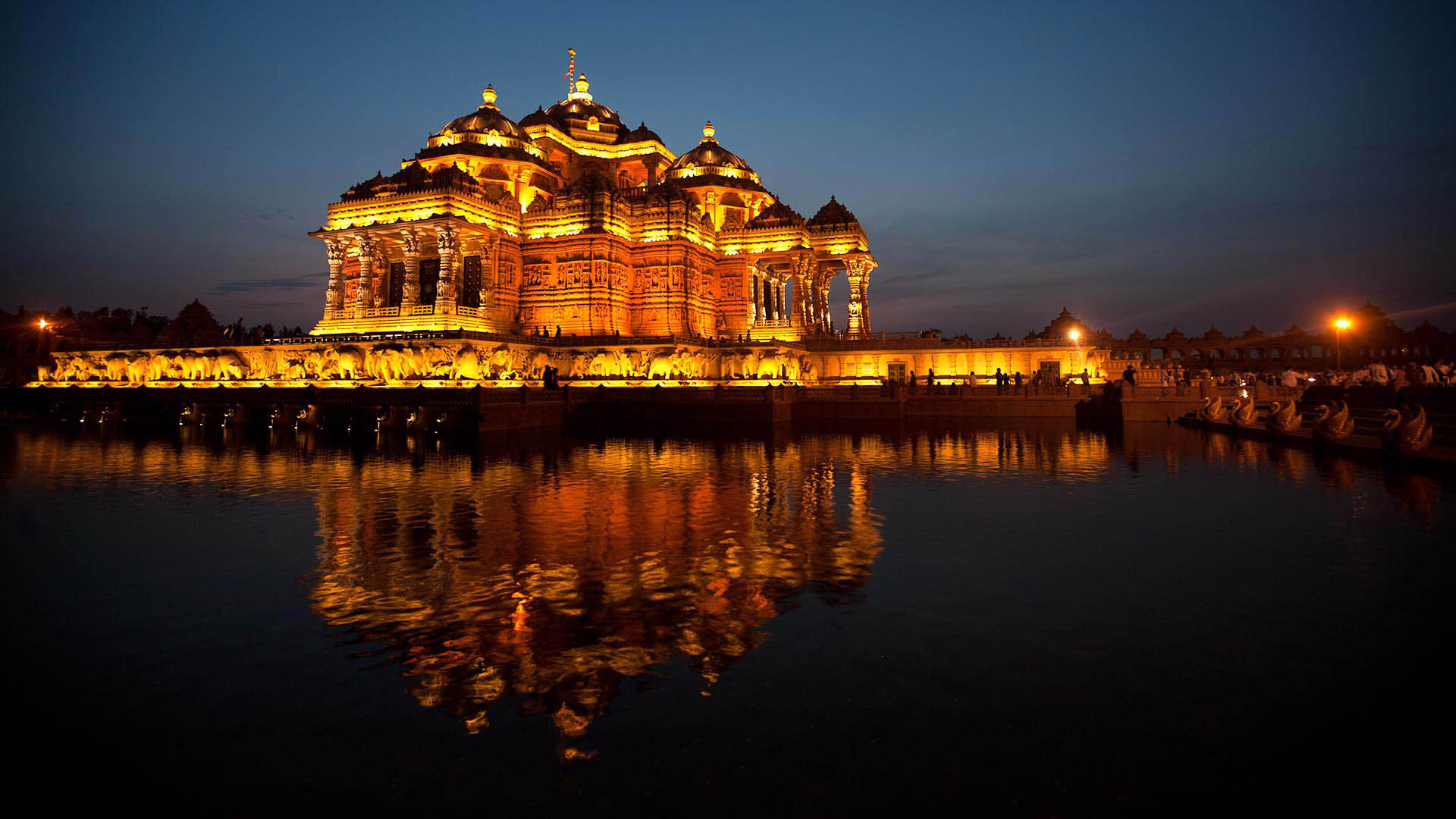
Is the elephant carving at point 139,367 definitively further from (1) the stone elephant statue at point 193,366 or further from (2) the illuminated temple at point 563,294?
(1) the stone elephant statue at point 193,366

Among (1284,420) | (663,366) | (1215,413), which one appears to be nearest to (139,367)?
(663,366)

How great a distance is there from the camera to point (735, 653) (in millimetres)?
5477

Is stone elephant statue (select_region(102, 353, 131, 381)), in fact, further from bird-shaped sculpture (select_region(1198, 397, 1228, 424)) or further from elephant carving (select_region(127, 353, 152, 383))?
bird-shaped sculpture (select_region(1198, 397, 1228, 424))

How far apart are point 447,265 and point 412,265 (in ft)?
7.43

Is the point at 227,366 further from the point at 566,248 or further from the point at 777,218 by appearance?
the point at 777,218

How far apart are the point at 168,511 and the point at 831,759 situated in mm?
11814

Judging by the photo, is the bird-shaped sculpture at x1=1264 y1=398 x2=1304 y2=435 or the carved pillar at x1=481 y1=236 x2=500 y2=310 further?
the carved pillar at x1=481 y1=236 x2=500 y2=310

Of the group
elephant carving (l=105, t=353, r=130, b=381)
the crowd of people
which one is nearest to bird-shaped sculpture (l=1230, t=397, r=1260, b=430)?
the crowd of people

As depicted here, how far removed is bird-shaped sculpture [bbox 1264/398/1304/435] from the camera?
71.9 ft

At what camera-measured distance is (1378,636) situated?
18.7 ft

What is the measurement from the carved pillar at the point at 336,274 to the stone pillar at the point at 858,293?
31.0m

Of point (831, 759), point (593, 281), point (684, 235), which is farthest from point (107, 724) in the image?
point (684, 235)

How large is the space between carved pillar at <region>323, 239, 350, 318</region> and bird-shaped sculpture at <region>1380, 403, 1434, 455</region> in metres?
44.8

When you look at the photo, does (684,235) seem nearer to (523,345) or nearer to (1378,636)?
(523,345)
